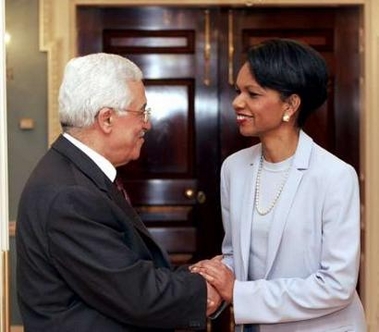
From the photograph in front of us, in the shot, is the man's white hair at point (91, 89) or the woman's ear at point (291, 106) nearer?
the man's white hair at point (91, 89)

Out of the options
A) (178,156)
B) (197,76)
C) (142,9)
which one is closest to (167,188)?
(178,156)

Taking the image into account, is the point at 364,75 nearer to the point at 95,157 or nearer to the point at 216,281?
the point at 216,281

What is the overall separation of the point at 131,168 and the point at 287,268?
2421mm

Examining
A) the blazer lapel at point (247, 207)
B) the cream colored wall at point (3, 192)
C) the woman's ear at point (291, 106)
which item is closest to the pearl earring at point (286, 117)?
the woman's ear at point (291, 106)

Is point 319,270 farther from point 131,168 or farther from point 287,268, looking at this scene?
point 131,168

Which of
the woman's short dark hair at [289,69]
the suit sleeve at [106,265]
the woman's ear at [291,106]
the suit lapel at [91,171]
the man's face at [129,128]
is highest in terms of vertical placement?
the woman's short dark hair at [289,69]

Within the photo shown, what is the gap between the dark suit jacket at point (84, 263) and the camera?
1741 millimetres

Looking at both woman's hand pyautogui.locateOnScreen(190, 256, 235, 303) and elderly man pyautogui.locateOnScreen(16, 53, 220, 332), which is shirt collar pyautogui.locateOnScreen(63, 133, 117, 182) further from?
woman's hand pyautogui.locateOnScreen(190, 256, 235, 303)

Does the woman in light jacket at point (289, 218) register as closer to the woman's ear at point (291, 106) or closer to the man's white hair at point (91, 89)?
the woman's ear at point (291, 106)

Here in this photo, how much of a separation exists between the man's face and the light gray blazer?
399 millimetres

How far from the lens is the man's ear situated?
187 centimetres

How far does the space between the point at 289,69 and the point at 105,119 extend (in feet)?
1.70

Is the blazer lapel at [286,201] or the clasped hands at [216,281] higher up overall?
the blazer lapel at [286,201]

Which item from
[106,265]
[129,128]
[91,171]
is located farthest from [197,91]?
[106,265]
